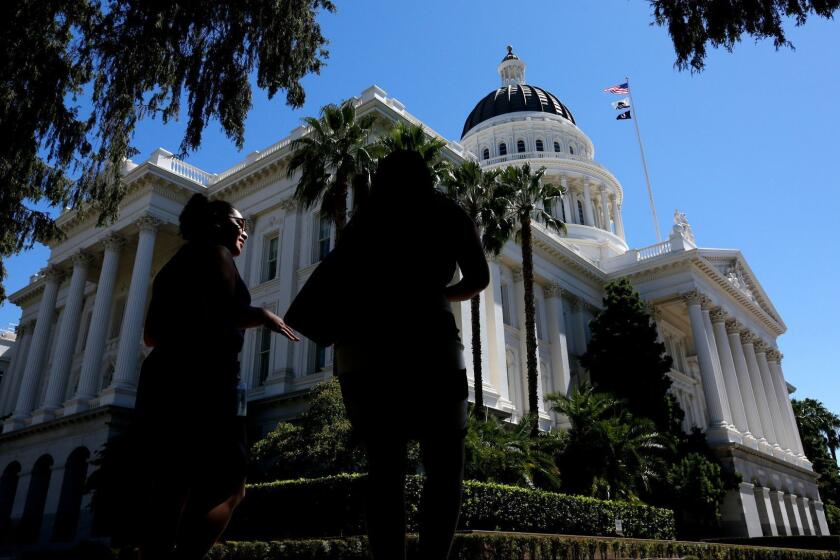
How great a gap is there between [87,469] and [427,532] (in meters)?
30.8

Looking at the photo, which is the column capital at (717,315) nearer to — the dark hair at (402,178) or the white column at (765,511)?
the white column at (765,511)

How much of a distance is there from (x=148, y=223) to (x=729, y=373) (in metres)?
35.8

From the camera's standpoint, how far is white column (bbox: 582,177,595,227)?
59.7m

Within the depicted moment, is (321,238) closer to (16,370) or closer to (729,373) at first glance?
(729,373)

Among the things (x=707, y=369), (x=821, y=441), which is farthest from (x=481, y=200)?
(x=821, y=441)

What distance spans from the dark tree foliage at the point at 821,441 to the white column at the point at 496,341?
46.3m

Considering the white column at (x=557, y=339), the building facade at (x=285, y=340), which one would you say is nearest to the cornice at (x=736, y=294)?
the building facade at (x=285, y=340)

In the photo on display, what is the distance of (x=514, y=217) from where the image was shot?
2800 centimetres

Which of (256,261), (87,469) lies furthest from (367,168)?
(87,469)

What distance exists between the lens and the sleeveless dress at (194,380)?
300 cm

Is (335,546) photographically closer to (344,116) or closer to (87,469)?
(344,116)

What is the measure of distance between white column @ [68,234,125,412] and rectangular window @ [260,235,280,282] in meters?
7.51

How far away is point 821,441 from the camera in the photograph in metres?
65.4

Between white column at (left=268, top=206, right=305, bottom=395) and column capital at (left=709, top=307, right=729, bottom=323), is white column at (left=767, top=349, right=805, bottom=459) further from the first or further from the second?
white column at (left=268, top=206, right=305, bottom=395)
